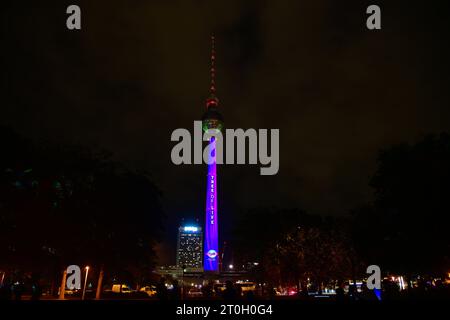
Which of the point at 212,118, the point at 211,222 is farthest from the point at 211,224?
the point at 212,118

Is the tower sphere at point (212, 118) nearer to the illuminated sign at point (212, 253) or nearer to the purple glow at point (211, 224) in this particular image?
the purple glow at point (211, 224)

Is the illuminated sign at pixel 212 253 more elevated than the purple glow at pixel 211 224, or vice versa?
the purple glow at pixel 211 224

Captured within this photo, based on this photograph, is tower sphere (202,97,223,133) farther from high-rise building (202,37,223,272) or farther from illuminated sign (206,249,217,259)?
illuminated sign (206,249,217,259)

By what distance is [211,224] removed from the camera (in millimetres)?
146500

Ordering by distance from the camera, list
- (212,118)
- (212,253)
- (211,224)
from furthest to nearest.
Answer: (212,118) → (212,253) → (211,224)

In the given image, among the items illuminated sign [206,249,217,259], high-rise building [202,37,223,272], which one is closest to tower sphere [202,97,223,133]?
high-rise building [202,37,223,272]

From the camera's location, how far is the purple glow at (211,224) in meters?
147

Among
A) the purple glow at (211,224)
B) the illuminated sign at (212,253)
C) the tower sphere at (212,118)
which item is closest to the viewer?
the purple glow at (211,224)

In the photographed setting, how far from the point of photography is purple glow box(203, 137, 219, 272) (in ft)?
482

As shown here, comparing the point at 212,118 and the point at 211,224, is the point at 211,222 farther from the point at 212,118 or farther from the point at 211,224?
the point at 212,118

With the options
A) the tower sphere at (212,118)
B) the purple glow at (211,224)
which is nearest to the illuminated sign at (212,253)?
the purple glow at (211,224)
